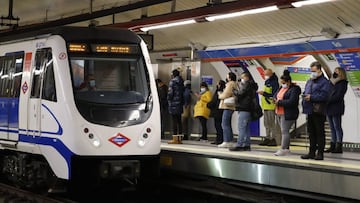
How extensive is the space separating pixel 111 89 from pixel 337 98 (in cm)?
470

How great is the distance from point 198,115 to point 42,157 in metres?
5.34

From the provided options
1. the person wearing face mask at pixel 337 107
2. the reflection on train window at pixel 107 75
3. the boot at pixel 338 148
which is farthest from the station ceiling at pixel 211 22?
the boot at pixel 338 148

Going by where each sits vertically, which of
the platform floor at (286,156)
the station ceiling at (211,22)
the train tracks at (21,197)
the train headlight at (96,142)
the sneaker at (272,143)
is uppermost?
the station ceiling at (211,22)

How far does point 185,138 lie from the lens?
16.0 m

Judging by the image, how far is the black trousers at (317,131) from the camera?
33.0 feet

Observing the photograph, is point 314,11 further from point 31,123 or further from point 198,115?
point 31,123

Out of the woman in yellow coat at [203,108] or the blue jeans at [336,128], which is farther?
the woman in yellow coat at [203,108]

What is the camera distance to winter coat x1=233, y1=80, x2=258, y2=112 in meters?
11.8

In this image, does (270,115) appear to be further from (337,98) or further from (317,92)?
(317,92)

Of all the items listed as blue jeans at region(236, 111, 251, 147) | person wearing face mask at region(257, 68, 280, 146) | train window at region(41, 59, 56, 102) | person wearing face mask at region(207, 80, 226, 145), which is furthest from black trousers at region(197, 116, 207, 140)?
train window at region(41, 59, 56, 102)

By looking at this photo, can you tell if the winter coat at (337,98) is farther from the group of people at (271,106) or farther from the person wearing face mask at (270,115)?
the person wearing face mask at (270,115)

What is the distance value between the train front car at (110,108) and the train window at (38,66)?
49 cm

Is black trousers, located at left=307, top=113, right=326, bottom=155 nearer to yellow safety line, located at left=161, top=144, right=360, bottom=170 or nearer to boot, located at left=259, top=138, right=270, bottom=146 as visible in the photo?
yellow safety line, located at left=161, top=144, right=360, bottom=170

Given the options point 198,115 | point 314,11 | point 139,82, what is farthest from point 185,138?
point 139,82
